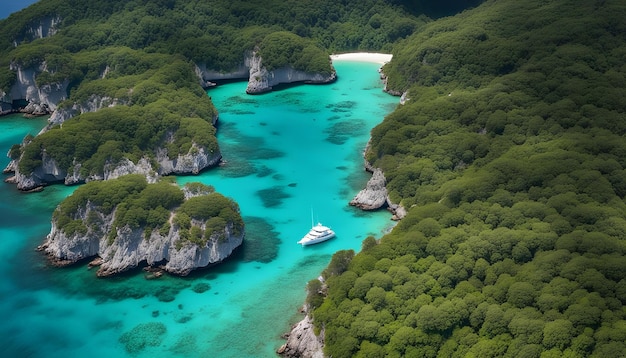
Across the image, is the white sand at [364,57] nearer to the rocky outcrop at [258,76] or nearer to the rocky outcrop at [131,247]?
the rocky outcrop at [258,76]

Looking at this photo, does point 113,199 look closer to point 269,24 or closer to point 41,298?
point 41,298

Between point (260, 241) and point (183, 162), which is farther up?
point (183, 162)

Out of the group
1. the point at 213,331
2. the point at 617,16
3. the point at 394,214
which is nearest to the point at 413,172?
the point at 394,214

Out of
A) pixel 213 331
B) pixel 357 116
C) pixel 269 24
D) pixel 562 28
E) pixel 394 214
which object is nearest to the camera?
pixel 213 331

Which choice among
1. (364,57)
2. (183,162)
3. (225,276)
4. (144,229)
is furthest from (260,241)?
(364,57)

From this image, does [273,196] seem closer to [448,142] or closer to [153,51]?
[448,142]

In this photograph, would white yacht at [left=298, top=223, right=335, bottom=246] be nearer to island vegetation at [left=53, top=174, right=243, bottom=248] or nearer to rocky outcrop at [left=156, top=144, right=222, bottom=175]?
island vegetation at [left=53, top=174, right=243, bottom=248]

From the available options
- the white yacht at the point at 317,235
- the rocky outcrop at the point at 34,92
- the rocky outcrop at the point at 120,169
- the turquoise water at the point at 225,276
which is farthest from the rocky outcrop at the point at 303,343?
the rocky outcrop at the point at 34,92
